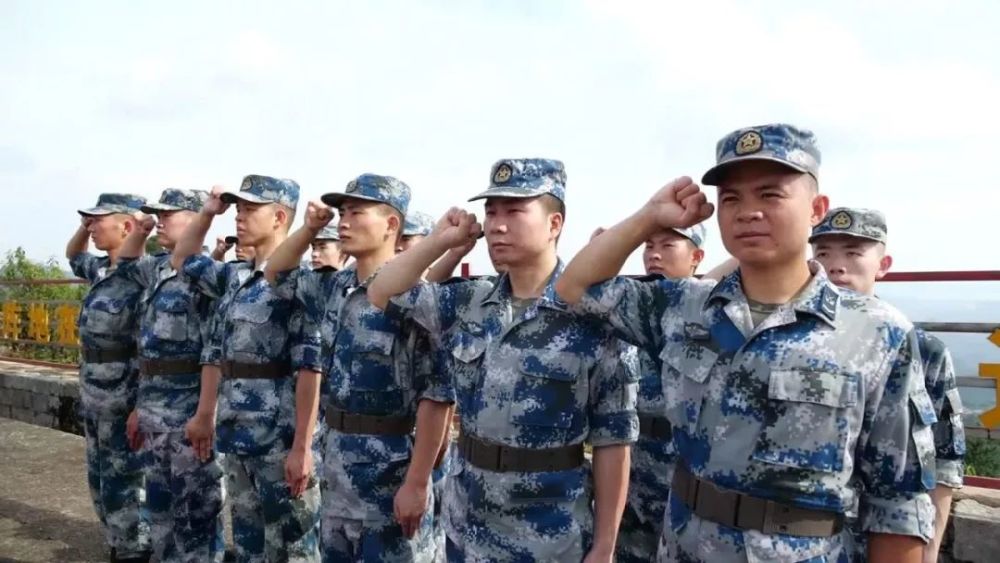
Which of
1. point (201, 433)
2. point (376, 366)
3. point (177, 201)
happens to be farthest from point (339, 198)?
point (177, 201)

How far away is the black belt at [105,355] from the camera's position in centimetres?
493

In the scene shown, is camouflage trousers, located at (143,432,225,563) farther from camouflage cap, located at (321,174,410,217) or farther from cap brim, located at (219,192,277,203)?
camouflage cap, located at (321,174,410,217)

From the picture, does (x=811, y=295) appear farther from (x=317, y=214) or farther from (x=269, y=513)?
(x=269, y=513)

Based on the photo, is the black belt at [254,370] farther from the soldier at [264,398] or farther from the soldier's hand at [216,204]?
the soldier's hand at [216,204]

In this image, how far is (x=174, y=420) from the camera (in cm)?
433

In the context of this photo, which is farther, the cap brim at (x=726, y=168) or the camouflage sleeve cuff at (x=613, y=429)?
the camouflage sleeve cuff at (x=613, y=429)

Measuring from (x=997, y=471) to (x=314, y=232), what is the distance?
498 centimetres

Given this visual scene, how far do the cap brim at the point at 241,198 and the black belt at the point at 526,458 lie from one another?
2438 mm

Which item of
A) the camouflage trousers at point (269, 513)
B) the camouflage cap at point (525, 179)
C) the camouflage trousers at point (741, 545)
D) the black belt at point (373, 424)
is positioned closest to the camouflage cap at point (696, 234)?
the camouflage cap at point (525, 179)

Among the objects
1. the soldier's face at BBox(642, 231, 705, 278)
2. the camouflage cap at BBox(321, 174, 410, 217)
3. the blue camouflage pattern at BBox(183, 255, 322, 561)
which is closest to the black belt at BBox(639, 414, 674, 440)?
the soldier's face at BBox(642, 231, 705, 278)

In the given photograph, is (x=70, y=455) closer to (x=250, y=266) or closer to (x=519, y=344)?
(x=250, y=266)

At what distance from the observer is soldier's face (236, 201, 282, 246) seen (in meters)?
4.16

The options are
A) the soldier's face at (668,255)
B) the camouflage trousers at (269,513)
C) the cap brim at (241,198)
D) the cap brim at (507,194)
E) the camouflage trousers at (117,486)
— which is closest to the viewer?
the cap brim at (507,194)

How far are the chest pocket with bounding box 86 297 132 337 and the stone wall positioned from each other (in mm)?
4821
